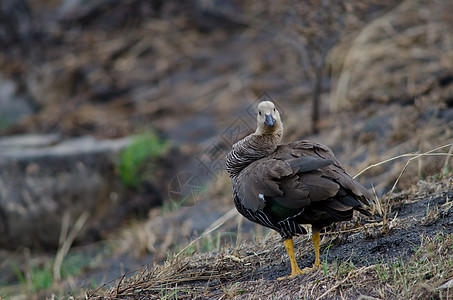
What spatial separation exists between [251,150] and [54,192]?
15.4 ft

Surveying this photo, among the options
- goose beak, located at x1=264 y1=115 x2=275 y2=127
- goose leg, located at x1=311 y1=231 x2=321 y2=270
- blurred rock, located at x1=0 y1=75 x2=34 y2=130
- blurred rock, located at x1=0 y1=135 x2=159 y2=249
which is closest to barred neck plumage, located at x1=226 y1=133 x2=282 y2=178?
goose beak, located at x1=264 y1=115 x2=275 y2=127

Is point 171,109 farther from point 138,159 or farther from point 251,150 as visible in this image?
point 251,150

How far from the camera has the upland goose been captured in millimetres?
2977

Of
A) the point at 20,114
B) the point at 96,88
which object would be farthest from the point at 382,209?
the point at 20,114

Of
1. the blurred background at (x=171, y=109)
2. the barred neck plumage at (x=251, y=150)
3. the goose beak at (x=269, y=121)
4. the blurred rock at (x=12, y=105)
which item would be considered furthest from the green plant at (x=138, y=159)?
the goose beak at (x=269, y=121)

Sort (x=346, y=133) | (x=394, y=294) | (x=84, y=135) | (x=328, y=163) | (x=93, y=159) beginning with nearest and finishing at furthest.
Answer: (x=394, y=294) < (x=328, y=163) < (x=346, y=133) < (x=93, y=159) < (x=84, y=135)

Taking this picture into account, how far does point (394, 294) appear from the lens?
274cm

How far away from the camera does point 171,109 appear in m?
9.48

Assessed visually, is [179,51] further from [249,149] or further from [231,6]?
[249,149]

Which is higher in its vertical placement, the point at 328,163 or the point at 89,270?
the point at 328,163

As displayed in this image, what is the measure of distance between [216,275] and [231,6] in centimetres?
876

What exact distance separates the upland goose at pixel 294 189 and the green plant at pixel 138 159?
14.4 feet

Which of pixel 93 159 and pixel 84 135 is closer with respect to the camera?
pixel 93 159

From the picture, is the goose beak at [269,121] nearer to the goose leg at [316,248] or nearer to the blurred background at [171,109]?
the goose leg at [316,248]
